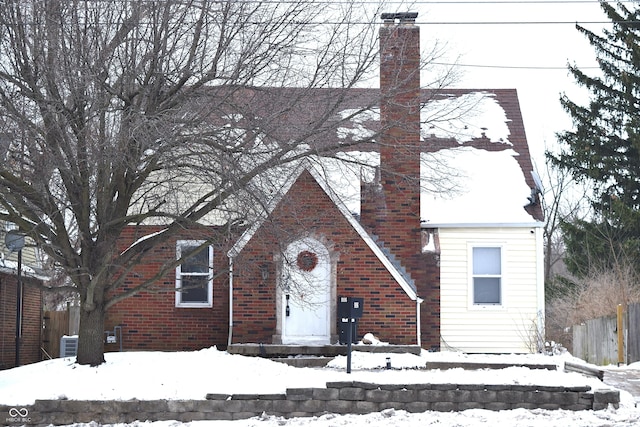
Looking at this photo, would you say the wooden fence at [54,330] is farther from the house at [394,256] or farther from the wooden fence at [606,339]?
the wooden fence at [606,339]

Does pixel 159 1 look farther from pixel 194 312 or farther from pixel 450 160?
pixel 450 160

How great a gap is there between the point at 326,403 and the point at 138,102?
5193mm

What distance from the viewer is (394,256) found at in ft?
68.7

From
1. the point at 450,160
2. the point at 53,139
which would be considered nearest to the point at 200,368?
the point at 53,139

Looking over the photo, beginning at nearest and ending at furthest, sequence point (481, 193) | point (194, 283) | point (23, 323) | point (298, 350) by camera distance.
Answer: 1. point (298, 350)
2. point (194, 283)
3. point (481, 193)
4. point (23, 323)

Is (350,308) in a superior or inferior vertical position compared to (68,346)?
superior

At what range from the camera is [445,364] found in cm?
1603

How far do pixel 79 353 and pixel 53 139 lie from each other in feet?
12.1

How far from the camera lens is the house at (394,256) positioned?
18.6 m

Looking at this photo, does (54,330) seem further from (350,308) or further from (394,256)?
(350,308)

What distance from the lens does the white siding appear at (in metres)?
22.3

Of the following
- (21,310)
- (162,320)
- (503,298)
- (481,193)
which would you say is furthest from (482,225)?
(21,310)

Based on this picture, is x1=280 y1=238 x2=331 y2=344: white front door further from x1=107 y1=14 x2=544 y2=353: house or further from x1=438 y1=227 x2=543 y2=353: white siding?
x1=438 y1=227 x2=543 y2=353: white siding

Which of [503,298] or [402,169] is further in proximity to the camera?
[503,298]
